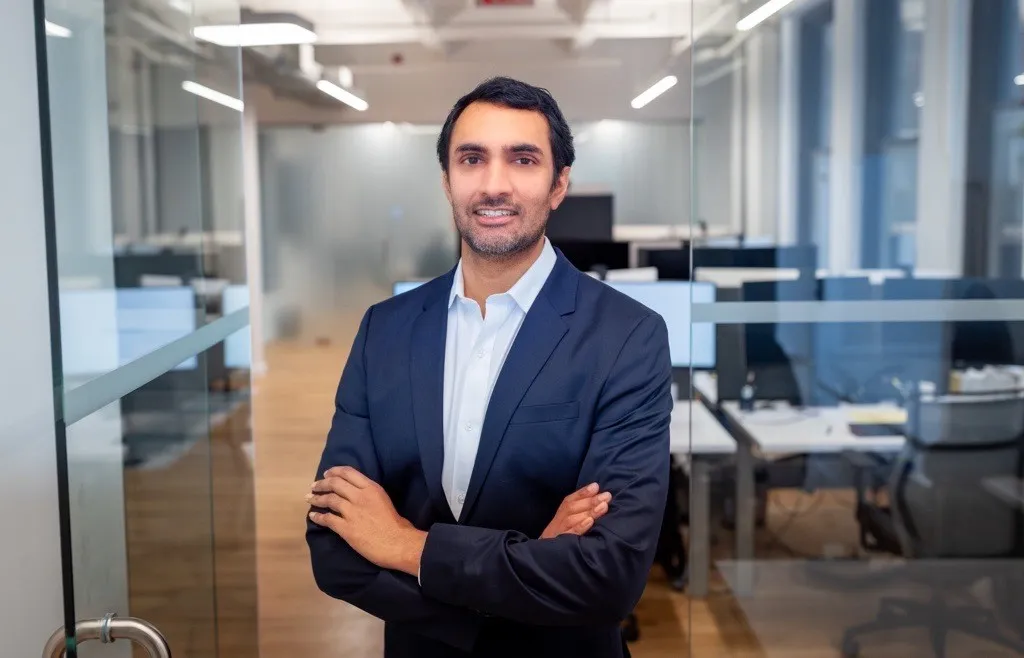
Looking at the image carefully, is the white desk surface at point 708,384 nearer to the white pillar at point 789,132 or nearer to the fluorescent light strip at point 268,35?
the white pillar at point 789,132

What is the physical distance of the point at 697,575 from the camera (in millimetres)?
2773

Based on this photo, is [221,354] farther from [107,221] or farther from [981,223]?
[981,223]

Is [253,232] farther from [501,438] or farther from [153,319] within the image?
[501,438]

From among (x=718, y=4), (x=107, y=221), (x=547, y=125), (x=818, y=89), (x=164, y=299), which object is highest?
(x=718, y=4)

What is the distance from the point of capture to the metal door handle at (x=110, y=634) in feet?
3.77

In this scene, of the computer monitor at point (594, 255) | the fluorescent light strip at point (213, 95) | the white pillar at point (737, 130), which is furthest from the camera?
the computer monitor at point (594, 255)

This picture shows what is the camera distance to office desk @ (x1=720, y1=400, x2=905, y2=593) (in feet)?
8.92

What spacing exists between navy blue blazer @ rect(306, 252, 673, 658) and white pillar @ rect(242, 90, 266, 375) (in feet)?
3.69

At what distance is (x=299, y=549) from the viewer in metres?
2.96

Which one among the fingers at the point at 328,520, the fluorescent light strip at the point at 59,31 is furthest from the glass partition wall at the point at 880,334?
the fluorescent light strip at the point at 59,31

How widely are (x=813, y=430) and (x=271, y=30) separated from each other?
1.83m

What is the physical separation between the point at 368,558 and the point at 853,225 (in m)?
1.71

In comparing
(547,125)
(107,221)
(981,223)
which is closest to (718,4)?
(981,223)

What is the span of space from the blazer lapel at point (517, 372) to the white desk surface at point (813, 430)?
1295 mm
